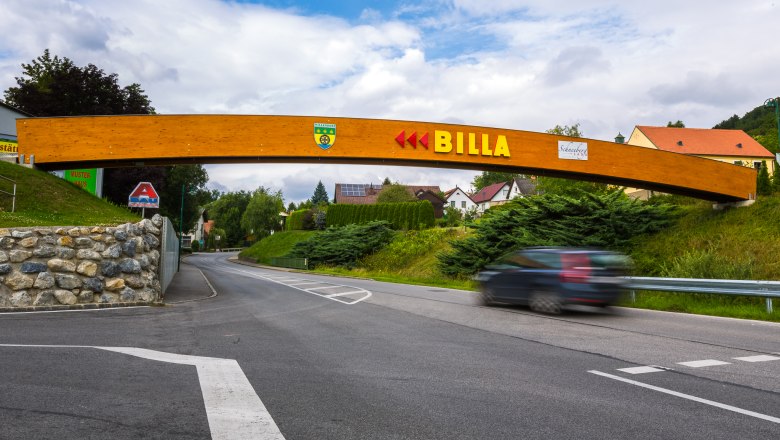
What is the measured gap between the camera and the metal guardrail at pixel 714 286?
1120 centimetres

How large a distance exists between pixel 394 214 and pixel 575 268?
4377cm

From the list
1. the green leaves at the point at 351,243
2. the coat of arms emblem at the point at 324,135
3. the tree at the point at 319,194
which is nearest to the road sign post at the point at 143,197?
the coat of arms emblem at the point at 324,135

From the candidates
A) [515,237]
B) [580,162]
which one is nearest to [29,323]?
[580,162]

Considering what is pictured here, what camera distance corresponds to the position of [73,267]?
1162cm

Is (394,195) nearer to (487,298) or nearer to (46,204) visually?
(46,204)

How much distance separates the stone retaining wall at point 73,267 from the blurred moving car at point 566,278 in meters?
8.91

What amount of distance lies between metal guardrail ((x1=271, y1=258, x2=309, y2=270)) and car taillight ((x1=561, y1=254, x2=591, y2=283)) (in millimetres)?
41375

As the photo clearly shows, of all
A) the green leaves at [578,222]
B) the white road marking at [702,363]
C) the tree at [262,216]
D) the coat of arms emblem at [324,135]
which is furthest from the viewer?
the tree at [262,216]

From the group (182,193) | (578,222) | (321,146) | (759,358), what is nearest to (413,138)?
(321,146)

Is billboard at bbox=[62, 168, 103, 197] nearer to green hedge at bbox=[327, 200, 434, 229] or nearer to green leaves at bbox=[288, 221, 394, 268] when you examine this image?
green leaves at bbox=[288, 221, 394, 268]

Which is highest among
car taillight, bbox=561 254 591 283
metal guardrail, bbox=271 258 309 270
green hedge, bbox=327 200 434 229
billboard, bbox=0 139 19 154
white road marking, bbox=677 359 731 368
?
billboard, bbox=0 139 19 154

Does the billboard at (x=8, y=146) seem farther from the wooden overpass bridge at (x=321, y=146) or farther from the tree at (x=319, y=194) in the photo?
the tree at (x=319, y=194)

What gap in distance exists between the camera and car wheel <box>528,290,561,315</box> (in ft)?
38.2

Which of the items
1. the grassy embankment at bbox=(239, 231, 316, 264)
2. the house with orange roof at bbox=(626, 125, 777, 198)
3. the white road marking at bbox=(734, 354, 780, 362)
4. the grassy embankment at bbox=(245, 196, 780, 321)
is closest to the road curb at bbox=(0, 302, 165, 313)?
the white road marking at bbox=(734, 354, 780, 362)
